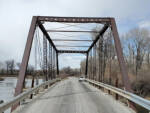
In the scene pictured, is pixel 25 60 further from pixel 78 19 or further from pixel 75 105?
pixel 78 19

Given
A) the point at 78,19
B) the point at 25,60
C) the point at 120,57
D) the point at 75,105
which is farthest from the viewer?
the point at 78,19

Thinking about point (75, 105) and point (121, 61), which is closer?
point (75, 105)

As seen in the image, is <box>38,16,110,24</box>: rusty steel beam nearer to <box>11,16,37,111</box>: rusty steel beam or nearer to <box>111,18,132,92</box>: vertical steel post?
<box>111,18,132,92</box>: vertical steel post

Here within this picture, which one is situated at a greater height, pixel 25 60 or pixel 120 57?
pixel 120 57

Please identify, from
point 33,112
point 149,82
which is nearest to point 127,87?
point 33,112

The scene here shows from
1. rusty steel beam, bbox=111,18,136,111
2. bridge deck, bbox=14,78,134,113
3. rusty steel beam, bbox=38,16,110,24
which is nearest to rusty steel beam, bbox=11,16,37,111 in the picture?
bridge deck, bbox=14,78,134,113

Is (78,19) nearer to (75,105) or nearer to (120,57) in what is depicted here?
(120,57)

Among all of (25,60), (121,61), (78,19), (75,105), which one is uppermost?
(78,19)

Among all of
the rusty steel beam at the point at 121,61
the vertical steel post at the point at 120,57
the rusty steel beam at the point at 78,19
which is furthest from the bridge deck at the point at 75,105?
the rusty steel beam at the point at 78,19

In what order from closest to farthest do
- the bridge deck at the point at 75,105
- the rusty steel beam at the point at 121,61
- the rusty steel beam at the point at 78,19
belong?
the bridge deck at the point at 75,105
the rusty steel beam at the point at 121,61
the rusty steel beam at the point at 78,19

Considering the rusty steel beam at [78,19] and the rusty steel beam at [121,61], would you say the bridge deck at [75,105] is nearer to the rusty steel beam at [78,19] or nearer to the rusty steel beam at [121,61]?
the rusty steel beam at [121,61]

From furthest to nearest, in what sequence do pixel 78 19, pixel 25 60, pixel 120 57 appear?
pixel 78 19 < pixel 120 57 < pixel 25 60

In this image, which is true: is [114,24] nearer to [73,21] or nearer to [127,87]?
[73,21]

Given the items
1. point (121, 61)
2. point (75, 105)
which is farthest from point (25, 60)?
point (121, 61)
